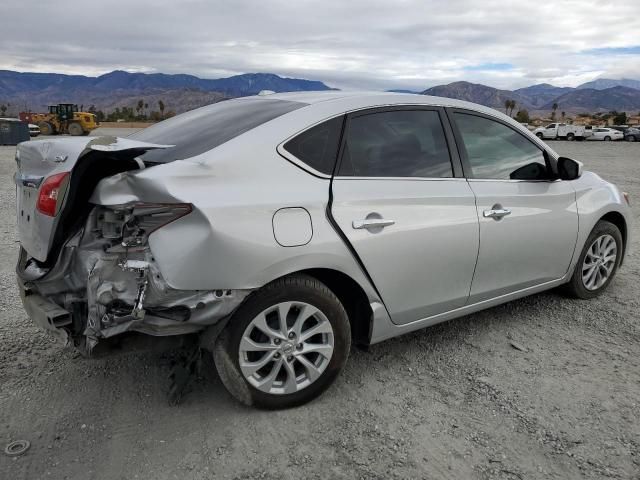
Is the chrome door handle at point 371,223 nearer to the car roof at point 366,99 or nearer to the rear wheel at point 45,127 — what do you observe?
the car roof at point 366,99

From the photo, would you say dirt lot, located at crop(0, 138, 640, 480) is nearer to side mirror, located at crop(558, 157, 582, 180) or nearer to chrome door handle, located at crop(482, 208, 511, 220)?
chrome door handle, located at crop(482, 208, 511, 220)

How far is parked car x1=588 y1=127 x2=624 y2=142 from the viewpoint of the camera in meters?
40.8

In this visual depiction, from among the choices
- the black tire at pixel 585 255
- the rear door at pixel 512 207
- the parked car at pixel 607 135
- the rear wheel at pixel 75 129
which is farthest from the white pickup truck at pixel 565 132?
the rear door at pixel 512 207

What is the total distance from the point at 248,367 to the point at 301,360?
0.30 m

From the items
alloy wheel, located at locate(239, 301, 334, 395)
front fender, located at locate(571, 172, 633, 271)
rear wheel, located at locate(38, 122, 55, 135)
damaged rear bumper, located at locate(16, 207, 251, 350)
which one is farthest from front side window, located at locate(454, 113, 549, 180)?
rear wheel, located at locate(38, 122, 55, 135)

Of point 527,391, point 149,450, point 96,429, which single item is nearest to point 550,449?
point 527,391

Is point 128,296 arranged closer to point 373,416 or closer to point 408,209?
point 373,416

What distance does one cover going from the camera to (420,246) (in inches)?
122

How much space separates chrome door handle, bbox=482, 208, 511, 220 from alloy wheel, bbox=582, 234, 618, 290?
4.25ft

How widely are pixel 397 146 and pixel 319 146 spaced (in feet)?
1.85

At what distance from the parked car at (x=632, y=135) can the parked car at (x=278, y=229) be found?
142 ft

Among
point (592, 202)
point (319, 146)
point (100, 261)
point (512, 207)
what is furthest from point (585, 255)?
point (100, 261)

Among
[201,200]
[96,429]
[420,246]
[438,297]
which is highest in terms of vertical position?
[201,200]

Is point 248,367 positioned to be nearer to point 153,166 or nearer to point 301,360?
point 301,360
